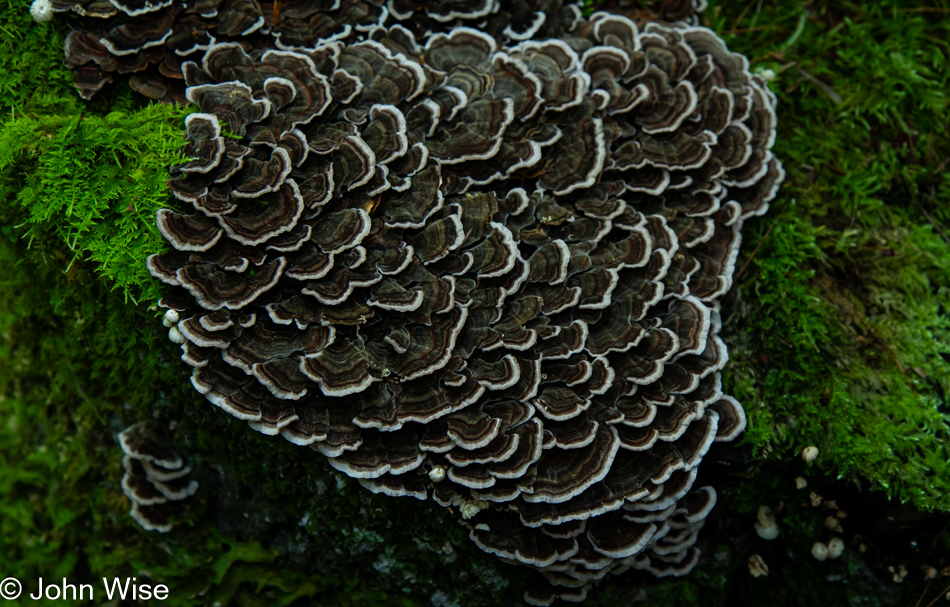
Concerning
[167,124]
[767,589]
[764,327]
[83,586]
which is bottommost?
Answer: [83,586]

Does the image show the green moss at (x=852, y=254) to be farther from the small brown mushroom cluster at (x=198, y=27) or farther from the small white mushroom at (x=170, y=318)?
the small white mushroom at (x=170, y=318)

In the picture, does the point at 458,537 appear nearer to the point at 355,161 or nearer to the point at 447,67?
the point at 355,161

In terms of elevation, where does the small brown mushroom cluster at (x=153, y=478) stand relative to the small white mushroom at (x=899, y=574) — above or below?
below

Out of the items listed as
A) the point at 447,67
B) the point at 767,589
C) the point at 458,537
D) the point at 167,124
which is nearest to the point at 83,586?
the point at 458,537

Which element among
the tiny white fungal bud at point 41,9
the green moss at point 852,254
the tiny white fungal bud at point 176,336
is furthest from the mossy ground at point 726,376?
the tiny white fungal bud at point 176,336

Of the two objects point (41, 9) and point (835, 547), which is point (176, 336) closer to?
point (41, 9)

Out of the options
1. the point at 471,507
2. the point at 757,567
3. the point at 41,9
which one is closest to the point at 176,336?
the point at 471,507
